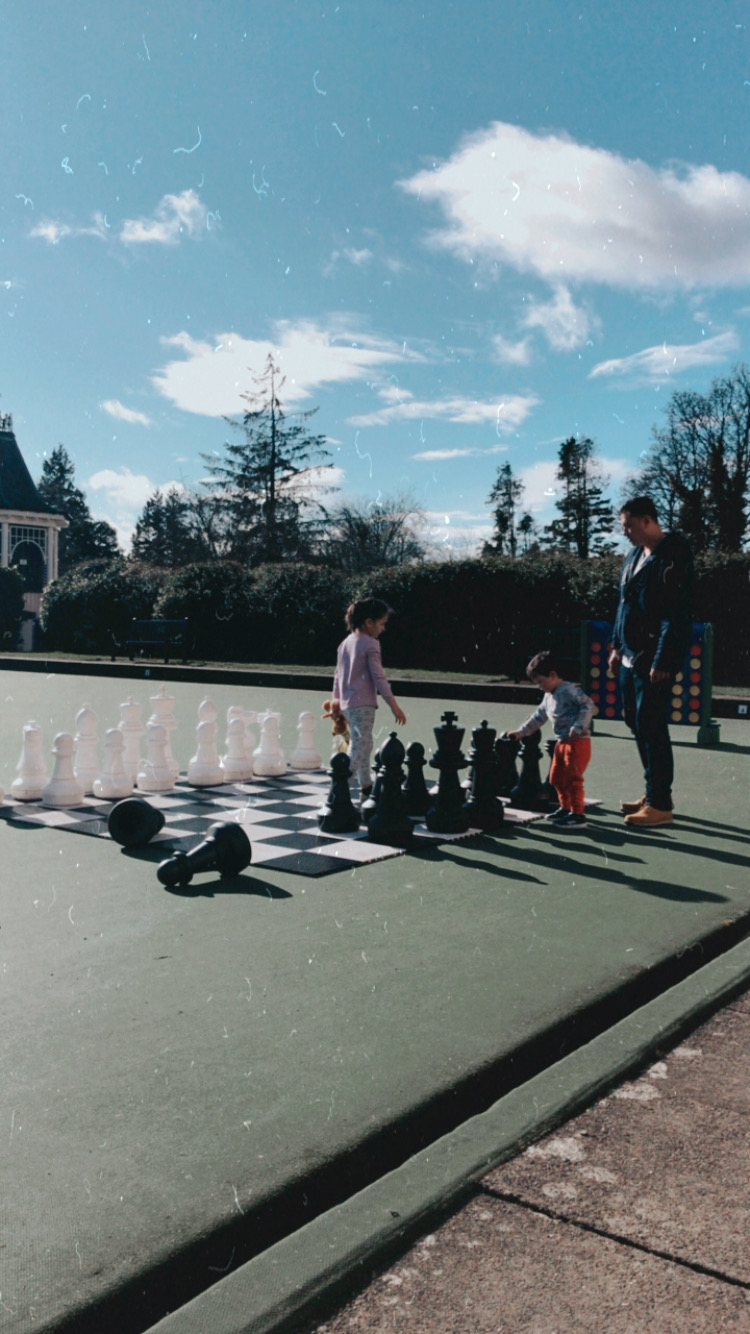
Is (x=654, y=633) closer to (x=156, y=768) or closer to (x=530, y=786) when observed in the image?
(x=530, y=786)

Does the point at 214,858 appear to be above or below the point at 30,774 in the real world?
below

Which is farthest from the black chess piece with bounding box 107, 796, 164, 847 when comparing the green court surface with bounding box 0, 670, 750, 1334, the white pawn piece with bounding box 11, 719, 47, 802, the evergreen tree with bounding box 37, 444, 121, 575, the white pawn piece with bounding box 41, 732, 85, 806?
the evergreen tree with bounding box 37, 444, 121, 575

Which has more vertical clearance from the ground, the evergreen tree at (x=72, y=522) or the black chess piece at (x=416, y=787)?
the evergreen tree at (x=72, y=522)

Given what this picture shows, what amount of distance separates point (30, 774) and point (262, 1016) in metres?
3.47

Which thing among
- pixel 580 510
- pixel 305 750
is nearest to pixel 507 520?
pixel 580 510

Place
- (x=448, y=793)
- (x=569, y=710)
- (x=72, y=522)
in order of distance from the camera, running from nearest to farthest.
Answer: (x=448, y=793), (x=569, y=710), (x=72, y=522)

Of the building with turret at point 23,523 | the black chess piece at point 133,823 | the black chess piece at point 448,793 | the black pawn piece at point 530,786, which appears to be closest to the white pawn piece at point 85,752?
the black chess piece at point 133,823

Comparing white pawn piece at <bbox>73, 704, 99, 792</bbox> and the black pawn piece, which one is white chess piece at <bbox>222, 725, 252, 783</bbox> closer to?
white pawn piece at <bbox>73, 704, 99, 792</bbox>

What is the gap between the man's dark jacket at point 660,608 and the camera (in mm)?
5305

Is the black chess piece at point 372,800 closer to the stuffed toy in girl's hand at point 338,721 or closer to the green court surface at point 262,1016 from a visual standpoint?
the green court surface at point 262,1016

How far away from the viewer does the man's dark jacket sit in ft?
17.4

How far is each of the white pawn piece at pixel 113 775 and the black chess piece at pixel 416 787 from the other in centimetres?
162

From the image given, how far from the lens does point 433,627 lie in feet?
62.6

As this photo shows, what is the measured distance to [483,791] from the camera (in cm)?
527
